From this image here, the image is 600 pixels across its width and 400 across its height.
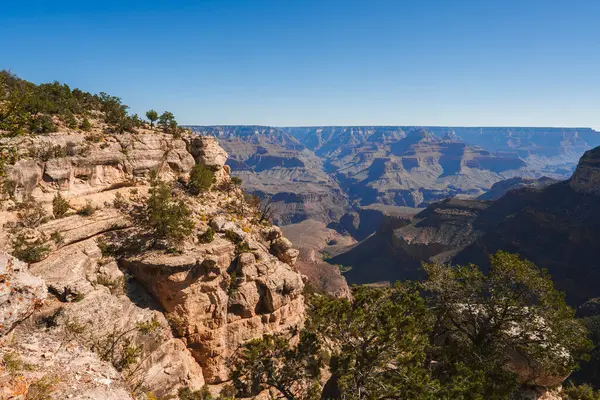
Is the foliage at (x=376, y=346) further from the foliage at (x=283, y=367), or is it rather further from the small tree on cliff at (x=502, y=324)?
the small tree on cliff at (x=502, y=324)

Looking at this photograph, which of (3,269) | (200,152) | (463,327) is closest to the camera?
(3,269)

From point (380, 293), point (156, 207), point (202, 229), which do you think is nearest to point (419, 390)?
point (380, 293)

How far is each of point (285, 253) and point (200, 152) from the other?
1414 centimetres

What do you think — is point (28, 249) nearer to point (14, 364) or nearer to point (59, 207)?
point (59, 207)

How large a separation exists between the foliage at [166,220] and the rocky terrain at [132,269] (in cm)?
93

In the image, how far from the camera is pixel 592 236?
3332 inches

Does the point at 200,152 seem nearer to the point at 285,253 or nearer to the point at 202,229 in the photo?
A: the point at 202,229

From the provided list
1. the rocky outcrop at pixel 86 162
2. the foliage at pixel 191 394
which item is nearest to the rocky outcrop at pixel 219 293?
the foliage at pixel 191 394

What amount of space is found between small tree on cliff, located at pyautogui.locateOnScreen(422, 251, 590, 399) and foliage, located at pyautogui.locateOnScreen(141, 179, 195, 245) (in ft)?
57.3

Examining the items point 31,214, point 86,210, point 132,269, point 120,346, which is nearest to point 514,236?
point 132,269

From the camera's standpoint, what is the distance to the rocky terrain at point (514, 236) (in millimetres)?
84062

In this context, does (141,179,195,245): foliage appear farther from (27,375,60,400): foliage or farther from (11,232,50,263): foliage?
(27,375,60,400): foliage

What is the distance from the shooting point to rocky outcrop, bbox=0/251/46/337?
781cm

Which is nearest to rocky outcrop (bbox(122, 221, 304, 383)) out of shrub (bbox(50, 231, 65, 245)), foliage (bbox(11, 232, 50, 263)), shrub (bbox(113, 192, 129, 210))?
A: shrub (bbox(50, 231, 65, 245))
